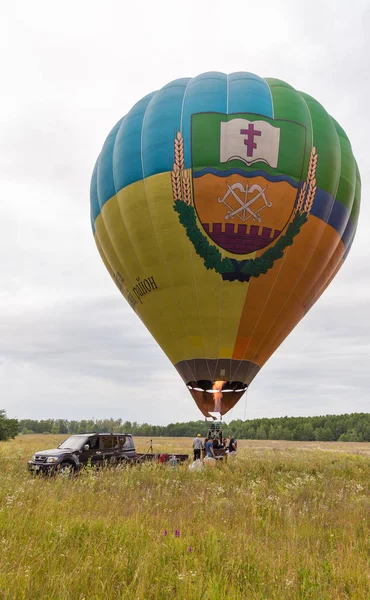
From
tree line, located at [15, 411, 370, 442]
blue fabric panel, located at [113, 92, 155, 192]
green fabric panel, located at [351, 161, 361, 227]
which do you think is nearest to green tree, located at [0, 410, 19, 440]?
blue fabric panel, located at [113, 92, 155, 192]

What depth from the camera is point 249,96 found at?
18.4 m

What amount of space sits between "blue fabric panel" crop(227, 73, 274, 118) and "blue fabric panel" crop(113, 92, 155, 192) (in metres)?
3.93

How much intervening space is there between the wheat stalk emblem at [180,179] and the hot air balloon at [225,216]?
1.5 inches

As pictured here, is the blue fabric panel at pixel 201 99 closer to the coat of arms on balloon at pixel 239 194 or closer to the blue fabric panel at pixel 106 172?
the coat of arms on balloon at pixel 239 194

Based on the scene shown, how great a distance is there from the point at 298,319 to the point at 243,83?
1034 cm

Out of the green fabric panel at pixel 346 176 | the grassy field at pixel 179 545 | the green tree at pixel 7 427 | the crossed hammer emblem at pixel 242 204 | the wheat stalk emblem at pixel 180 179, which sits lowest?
the grassy field at pixel 179 545

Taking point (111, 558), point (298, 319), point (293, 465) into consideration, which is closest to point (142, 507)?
point (111, 558)

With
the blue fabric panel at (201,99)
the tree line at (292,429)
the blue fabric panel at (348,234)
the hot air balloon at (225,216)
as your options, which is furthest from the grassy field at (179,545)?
the tree line at (292,429)

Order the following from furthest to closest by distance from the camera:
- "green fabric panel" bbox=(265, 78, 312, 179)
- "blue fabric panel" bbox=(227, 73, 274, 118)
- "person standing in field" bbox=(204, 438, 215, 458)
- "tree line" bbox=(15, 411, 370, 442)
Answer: "tree line" bbox=(15, 411, 370, 442) < "person standing in field" bbox=(204, 438, 215, 458) < "green fabric panel" bbox=(265, 78, 312, 179) < "blue fabric panel" bbox=(227, 73, 274, 118)

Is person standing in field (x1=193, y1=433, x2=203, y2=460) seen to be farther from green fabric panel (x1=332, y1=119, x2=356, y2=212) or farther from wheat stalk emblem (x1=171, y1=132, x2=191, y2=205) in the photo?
green fabric panel (x1=332, y1=119, x2=356, y2=212)

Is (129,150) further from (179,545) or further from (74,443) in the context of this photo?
(179,545)

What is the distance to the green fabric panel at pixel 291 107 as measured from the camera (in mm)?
18266

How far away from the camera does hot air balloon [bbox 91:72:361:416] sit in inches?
679

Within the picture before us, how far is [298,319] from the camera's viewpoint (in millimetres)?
20344
